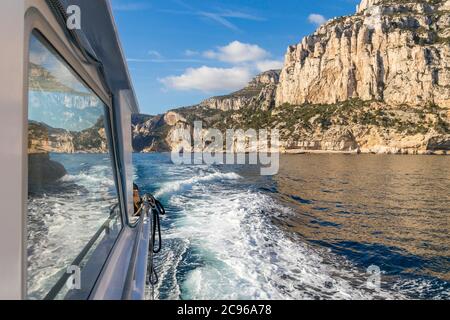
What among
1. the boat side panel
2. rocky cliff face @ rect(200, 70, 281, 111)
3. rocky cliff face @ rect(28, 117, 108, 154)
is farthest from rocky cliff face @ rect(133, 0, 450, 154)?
the boat side panel

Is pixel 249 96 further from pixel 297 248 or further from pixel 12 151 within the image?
pixel 12 151

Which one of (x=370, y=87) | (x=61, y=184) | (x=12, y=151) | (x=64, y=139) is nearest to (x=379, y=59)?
(x=370, y=87)

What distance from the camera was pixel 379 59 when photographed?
85.4 metres

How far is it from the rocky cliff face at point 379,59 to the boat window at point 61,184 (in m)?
87.6

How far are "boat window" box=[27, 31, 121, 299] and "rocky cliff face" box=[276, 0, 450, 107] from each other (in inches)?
3447

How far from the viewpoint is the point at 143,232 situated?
3791mm

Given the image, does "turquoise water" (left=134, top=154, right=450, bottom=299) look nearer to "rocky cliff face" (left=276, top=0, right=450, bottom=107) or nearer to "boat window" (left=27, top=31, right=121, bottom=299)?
"boat window" (left=27, top=31, right=121, bottom=299)

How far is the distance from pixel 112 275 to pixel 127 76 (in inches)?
73.6

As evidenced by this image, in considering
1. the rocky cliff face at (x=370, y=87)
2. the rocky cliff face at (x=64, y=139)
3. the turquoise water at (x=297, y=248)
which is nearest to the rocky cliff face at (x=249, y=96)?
the rocky cliff face at (x=370, y=87)

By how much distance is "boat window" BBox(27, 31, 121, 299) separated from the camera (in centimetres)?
139

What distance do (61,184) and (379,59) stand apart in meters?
95.5

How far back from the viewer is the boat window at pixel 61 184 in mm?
1391

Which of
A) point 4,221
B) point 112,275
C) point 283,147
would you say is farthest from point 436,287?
point 283,147

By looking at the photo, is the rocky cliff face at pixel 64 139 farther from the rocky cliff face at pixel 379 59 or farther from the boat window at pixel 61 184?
the rocky cliff face at pixel 379 59
